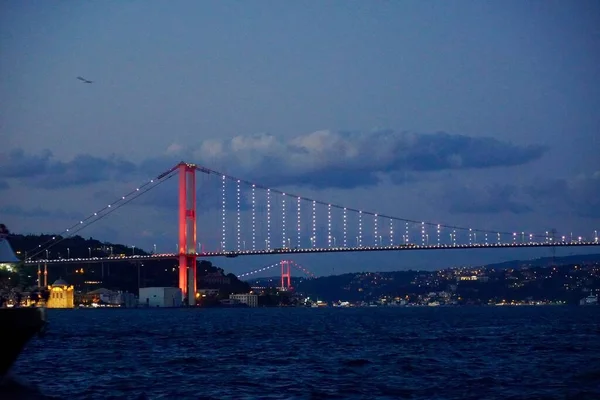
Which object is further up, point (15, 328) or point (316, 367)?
point (15, 328)

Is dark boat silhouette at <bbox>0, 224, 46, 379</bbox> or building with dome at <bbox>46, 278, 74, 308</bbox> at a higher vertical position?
building with dome at <bbox>46, 278, 74, 308</bbox>

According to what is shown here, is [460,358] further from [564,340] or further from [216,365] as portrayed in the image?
[564,340]

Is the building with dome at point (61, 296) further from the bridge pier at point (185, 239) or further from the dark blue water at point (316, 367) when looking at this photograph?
the dark blue water at point (316, 367)

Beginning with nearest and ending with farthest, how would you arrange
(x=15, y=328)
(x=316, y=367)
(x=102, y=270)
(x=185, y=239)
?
(x=15, y=328) < (x=316, y=367) < (x=185, y=239) < (x=102, y=270)

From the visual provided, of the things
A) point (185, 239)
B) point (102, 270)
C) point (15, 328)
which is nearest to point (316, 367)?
point (15, 328)

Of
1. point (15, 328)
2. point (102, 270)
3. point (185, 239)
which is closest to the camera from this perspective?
point (15, 328)

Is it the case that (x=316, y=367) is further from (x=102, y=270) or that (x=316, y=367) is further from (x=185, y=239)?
(x=102, y=270)

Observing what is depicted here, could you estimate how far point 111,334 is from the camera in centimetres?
5056

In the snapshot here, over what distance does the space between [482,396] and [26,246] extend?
13135cm

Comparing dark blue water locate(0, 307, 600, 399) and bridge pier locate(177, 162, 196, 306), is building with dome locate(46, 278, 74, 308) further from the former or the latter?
dark blue water locate(0, 307, 600, 399)

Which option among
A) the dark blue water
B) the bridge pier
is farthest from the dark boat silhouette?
the bridge pier

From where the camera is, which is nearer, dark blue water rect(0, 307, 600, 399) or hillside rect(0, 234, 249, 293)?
dark blue water rect(0, 307, 600, 399)

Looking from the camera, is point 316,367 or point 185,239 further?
point 185,239

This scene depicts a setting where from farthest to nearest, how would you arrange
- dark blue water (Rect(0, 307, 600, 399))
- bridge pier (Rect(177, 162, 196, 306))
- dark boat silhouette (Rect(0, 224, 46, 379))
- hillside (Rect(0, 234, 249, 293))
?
hillside (Rect(0, 234, 249, 293)), bridge pier (Rect(177, 162, 196, 306)), dark blue water (Rect(0, 307, 600, 399)), dark boat silhouette (Rect(0, 224, 46, 379))
